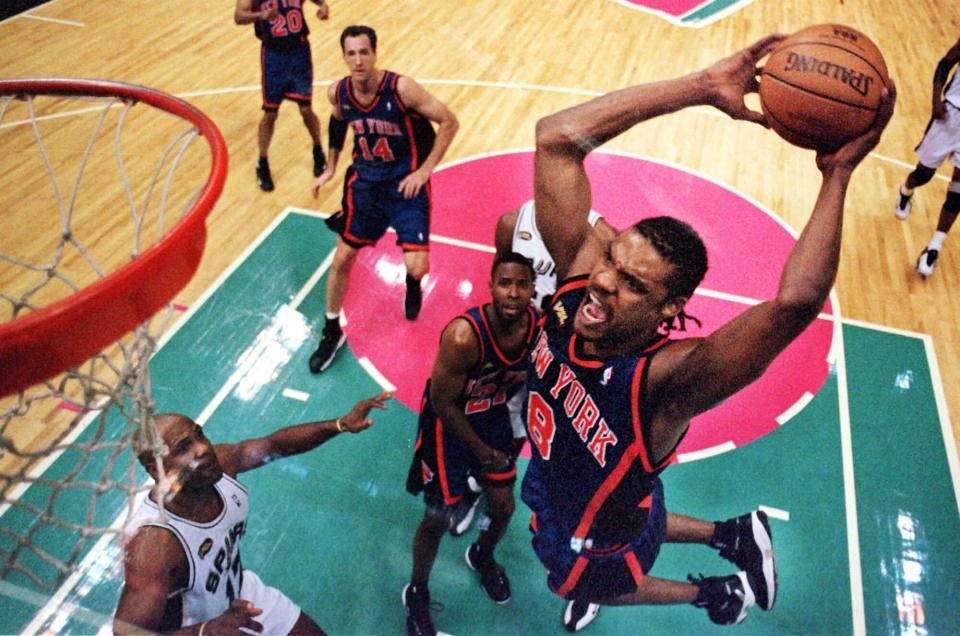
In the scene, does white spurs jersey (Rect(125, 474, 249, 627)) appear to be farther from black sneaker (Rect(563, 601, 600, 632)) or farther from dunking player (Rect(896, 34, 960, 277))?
dunking player (Rect(896, 34, 960, 277))

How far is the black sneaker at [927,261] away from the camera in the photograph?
5480 mm

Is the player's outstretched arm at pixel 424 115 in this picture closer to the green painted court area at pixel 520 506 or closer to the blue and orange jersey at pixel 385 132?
A: the blue and orange jersey at pixel 385 132

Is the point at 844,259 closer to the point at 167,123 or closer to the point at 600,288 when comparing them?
the point at 600,288

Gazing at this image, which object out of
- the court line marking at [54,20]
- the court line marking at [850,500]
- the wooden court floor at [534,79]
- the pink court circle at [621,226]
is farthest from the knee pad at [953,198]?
the court line marking at [54,20]

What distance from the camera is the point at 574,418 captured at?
2.09 m

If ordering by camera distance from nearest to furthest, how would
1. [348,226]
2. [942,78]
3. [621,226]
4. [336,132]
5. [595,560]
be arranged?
[595,560] → [348,226] → [336,132] → [942,78] → [621,226]

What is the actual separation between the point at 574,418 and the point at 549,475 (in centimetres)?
43

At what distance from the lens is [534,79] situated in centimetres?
826

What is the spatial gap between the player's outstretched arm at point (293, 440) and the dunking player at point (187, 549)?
0.06 m

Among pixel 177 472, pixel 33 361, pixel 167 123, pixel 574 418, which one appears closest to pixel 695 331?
pixel 574 418

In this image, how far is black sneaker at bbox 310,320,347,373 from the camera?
14.5 ft

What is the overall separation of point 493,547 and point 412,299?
2.02m

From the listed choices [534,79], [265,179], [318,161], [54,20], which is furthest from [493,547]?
[54,20]

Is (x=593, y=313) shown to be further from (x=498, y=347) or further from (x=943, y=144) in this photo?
(x=943, y=144)
